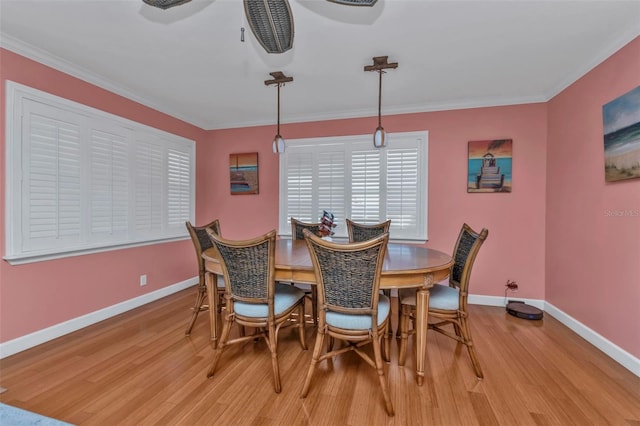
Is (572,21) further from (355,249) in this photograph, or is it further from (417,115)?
(355,249)

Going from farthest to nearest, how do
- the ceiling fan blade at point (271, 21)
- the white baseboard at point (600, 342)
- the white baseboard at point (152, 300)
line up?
the white baseboard at point (152, 300)
the white baseboard at point (600, 342)
the ceiling fan blade at point (271, 21)

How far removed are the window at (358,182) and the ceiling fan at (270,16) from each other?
238cm

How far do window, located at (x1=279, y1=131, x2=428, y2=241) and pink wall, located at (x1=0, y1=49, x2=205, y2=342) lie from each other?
1.80 meters

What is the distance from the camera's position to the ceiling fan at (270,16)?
1329 mm

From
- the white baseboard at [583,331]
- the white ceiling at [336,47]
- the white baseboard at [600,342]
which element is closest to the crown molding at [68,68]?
the white ceiling at [336,47]

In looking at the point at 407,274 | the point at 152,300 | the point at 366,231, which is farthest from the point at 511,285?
the point at 152,300

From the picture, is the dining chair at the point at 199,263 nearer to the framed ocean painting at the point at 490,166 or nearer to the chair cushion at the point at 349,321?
the chair cushion at the point at 349,321

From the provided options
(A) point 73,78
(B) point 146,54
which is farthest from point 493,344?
(A) point 73,78

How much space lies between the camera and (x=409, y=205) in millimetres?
3703

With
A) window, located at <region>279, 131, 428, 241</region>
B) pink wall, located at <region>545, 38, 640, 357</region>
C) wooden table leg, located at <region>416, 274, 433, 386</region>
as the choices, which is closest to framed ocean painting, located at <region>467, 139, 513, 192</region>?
pink wall, located at <region>545, 38, 640, 357</region>

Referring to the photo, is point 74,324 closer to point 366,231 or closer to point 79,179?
point 79,179

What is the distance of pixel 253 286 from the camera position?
193cm

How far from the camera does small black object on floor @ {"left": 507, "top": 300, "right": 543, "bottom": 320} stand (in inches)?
118

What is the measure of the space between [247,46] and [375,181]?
225cm
